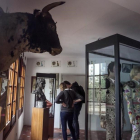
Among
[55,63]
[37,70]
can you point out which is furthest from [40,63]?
[55,63]

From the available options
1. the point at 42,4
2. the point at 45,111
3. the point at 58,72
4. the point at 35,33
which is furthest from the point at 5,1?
the point at 58,72

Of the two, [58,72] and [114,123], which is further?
[58,72]

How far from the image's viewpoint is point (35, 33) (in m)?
1.37

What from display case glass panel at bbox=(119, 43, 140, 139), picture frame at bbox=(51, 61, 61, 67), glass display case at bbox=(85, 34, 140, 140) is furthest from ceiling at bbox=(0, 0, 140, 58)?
picture frame at bbox=(51, 61, 61, 67)

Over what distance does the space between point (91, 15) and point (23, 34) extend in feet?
4.14

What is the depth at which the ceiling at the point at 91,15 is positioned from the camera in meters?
1.94

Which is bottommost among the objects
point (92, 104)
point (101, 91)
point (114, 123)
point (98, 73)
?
point (114, 123)

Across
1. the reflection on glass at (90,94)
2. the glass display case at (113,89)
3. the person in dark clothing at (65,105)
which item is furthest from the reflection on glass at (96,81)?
the person in dark clothing at (65,105)

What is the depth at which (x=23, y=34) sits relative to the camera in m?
1.34

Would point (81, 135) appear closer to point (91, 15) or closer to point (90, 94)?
point (90, 94)

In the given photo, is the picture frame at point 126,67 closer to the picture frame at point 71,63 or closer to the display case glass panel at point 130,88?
the display case glass panel at point 130,88

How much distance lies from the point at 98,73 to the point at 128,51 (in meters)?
0.56

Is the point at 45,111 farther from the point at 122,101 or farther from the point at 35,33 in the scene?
the point at 35,33

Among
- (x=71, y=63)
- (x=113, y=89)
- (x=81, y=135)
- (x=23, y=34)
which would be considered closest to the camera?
(x=23, y=34)
